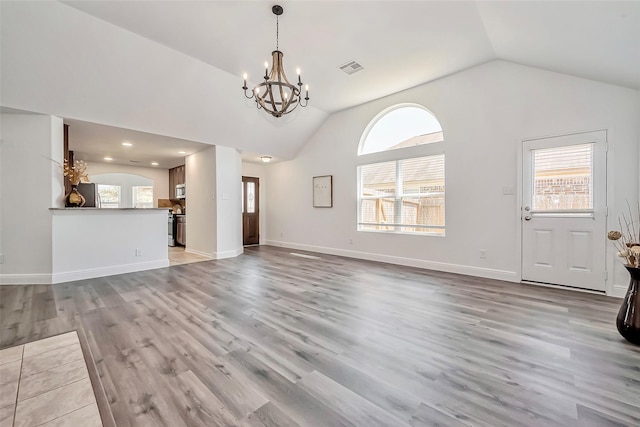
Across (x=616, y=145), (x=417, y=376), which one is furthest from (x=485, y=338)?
(x=616, y=145)

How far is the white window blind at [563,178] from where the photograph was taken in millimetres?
3408

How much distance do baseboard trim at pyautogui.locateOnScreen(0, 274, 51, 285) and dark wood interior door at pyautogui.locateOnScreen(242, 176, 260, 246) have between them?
426 cm

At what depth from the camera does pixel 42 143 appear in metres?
3.86

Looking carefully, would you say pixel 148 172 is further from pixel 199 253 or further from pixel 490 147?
pixel 490 147

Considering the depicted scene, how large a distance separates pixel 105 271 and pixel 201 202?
7.63 feet

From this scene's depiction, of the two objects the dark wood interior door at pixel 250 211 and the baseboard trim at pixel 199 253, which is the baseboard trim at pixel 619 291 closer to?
the baseboard trim at pixel 199 253

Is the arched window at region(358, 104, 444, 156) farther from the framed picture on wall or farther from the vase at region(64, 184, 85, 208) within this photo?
the vase at region(64, 184, 85, 208)

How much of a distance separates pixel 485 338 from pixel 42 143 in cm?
602

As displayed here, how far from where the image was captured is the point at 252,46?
3.62 metres

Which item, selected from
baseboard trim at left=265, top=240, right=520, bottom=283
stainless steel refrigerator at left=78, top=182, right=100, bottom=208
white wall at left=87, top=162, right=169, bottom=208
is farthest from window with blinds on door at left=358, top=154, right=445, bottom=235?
white wall at left=87, top=162, right=169, bottom=208

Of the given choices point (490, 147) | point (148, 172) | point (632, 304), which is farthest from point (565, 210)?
point (148, 172)

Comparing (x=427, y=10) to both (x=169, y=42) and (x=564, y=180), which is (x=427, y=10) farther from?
(x=169, y=42)

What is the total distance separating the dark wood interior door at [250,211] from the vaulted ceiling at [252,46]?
10.6 feet

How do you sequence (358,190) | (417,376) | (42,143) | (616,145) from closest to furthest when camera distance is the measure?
(417,376) → (616,145) → (42,143) → (358,190)
